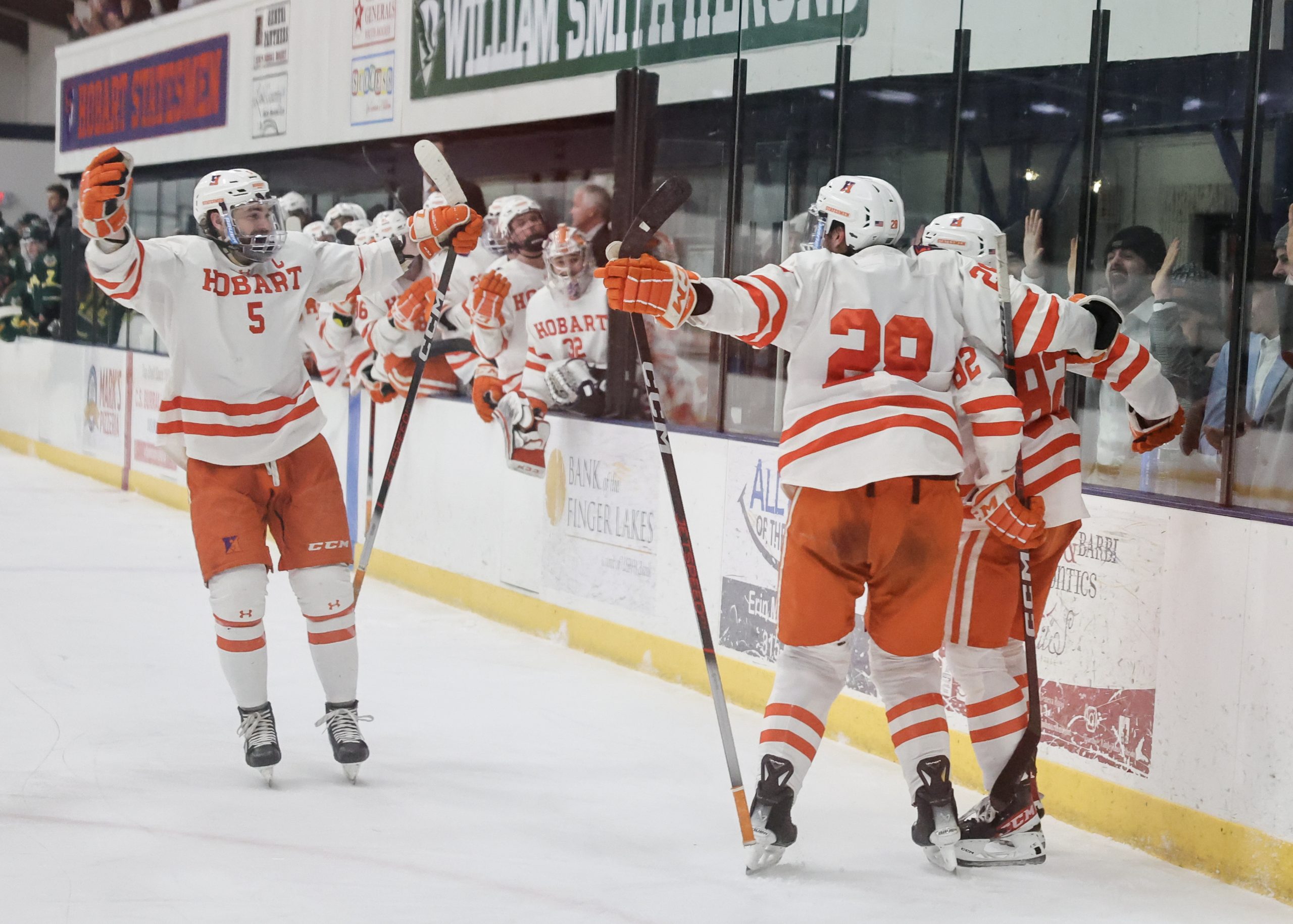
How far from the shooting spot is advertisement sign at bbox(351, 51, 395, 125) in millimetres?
7973

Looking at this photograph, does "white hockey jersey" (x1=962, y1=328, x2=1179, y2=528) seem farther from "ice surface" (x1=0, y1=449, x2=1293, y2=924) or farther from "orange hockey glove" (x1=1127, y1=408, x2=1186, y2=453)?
"ice surface" (x1=0, y1=449, x2=1293, y2=924)

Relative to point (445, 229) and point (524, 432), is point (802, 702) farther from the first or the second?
point (524, 432)

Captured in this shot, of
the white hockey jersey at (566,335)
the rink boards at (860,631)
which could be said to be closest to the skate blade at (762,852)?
the rink boards at (860,631)

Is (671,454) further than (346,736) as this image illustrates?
No

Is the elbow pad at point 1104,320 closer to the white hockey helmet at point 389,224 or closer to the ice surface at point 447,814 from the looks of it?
the ice surface at point 447,814

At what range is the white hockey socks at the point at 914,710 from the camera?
120 inches

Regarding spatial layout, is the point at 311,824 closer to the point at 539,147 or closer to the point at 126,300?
the point at 126,300

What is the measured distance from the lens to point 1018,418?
3.10 metres

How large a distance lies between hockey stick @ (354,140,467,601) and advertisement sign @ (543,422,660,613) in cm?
107

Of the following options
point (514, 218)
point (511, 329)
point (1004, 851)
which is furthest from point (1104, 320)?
point (514, 218)

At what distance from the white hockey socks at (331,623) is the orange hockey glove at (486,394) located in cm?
217

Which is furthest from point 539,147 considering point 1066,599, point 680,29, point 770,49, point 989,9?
point 1066,599

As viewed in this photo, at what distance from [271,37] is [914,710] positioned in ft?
25.1

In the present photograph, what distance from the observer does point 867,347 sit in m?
3.02
